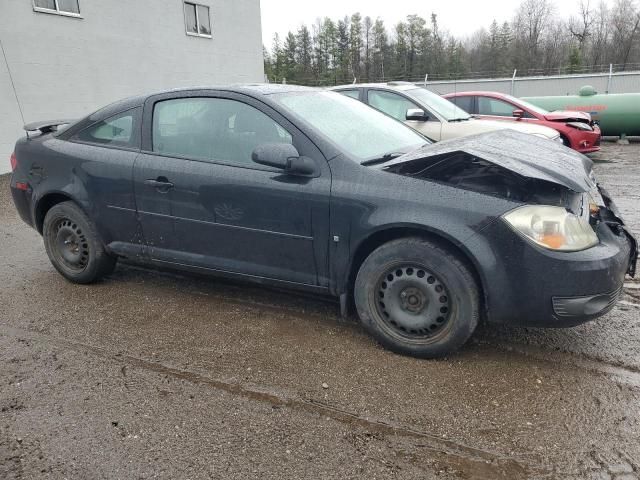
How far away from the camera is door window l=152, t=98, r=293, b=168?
3420 millimetres

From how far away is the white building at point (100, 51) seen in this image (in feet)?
34.4

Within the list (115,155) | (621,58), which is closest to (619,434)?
(115,155)

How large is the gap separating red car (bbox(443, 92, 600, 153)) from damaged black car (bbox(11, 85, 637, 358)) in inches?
262

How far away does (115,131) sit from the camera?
4.00 meters

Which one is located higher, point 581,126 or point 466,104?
point 466,104

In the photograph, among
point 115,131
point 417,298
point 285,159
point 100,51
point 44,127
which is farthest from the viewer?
point 100,51

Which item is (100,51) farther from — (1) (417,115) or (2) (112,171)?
(2) (112,171)

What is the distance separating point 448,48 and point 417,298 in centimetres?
5369

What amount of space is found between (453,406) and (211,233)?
1.96m

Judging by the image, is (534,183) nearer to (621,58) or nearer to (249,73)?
(249,73)

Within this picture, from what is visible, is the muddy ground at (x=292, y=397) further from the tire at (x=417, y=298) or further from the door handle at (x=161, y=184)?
the door handle at (x=161, y=184)

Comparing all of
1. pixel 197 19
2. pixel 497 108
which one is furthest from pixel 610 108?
pixel 197 19

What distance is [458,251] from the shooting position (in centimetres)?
289

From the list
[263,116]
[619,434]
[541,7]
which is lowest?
[619,434]
